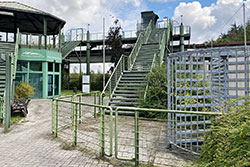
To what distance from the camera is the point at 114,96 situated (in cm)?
993

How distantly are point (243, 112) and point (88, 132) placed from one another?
489cm

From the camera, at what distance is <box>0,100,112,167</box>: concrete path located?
4.09 m

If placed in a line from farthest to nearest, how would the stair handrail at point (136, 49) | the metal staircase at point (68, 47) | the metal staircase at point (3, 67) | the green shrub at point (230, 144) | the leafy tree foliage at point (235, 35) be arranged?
the leafy tree foliage at point (235, 35)
the metal staircase at point (68, 47)
the stair handrail at point (136, 49)
the metal staircase at point (3, 67)
the green shrub at point (230, 144)

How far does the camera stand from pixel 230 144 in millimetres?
2270

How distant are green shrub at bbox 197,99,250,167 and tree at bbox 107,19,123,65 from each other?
1771cm

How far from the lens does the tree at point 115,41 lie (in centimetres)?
2008

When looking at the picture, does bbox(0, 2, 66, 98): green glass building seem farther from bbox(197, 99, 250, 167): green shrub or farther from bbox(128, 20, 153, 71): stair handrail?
bbox(197, 99, 250, 167): green shrub

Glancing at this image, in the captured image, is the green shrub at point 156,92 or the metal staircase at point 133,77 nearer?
the green shrub at point 156,92

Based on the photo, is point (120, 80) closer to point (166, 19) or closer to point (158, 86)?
point (158, 86)

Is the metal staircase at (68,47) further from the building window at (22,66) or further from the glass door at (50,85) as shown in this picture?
→ the building window at (22,66)

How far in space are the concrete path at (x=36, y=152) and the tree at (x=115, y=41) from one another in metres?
13.9

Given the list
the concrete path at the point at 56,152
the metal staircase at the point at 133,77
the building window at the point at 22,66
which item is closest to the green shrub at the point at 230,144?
the concrete path at the point at 56,152

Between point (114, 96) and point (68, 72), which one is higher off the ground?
point (68, 72)

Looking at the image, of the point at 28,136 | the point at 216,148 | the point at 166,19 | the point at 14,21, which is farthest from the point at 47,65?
the point at 216,148
